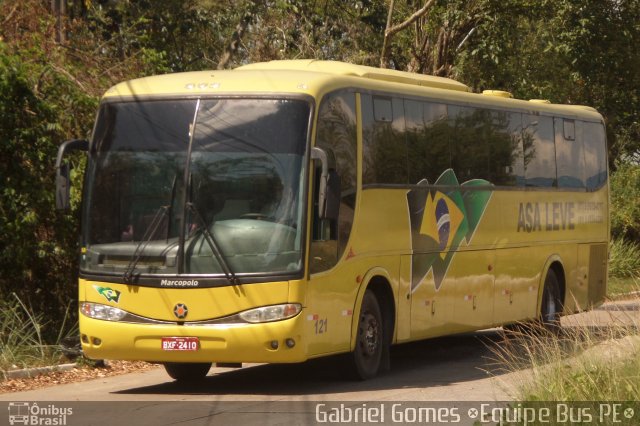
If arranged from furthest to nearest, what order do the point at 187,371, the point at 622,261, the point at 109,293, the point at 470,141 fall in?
the point at 622,261 → the point at 470,141 → the point at 187,371 → the point at 109,293

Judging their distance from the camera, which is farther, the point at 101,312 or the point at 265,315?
the point at 101,312

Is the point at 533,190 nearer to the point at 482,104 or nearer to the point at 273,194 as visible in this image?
the point at 482,104

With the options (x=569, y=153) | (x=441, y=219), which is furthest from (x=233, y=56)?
(x=441, y=219)

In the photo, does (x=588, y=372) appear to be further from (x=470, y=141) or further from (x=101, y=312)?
(x=470, y=141)

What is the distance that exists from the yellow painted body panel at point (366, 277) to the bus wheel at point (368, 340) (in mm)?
271

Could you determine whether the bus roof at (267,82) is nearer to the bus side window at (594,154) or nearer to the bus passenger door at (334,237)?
the bus passenger door at (334,237)

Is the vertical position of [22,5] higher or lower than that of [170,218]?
higher

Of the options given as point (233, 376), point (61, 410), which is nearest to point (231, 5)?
point (233, 376)

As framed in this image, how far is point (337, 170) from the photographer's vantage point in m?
14.2

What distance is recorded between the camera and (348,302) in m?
14.4

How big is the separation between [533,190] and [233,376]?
6.09m

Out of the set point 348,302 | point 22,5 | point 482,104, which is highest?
point 22,5

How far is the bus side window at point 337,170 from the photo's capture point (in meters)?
13.6

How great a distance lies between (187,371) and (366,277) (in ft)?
7.58
